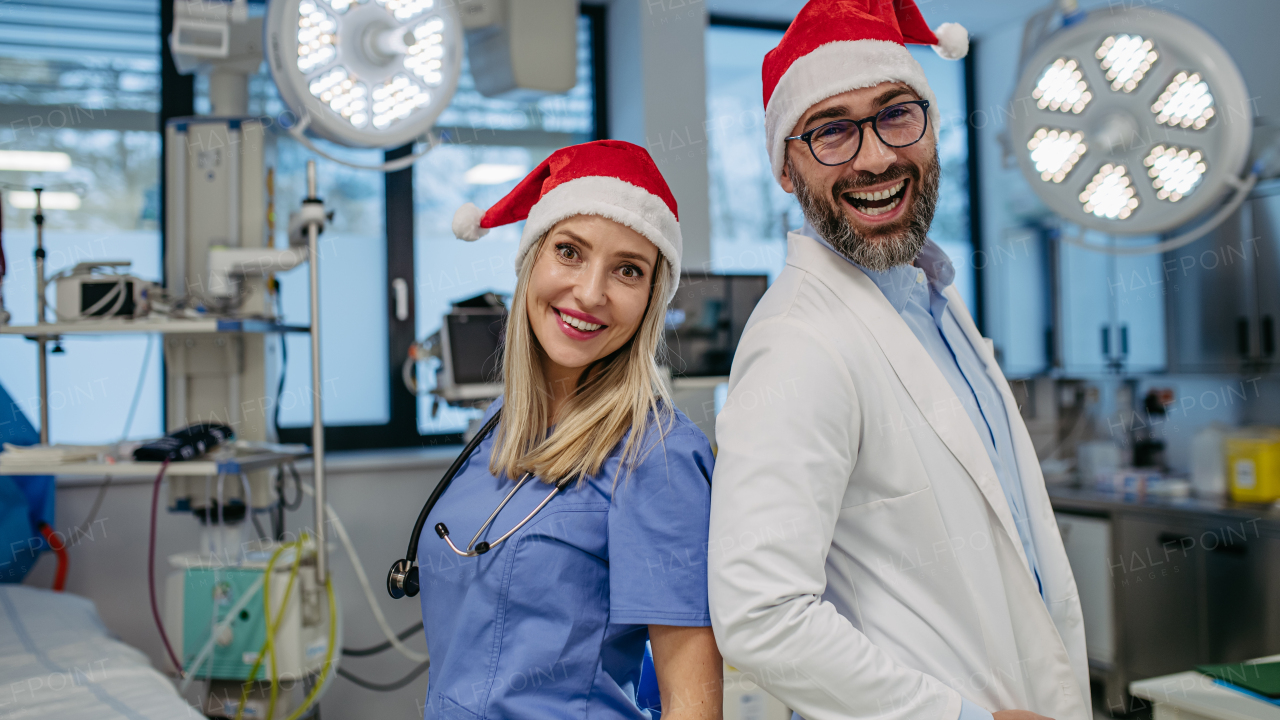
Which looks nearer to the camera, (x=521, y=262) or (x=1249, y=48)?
(x=521, y=262)

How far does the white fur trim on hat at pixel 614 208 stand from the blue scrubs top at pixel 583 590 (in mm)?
254

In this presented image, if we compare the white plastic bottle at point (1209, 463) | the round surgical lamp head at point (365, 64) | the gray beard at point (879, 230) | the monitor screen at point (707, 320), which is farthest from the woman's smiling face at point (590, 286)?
the white plastic bottle at point (1209, 463)

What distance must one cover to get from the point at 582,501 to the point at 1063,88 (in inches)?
45.4

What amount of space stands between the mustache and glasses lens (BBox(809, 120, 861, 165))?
0.08 feet

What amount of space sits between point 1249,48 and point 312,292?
3334 mm

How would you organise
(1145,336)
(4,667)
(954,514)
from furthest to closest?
1. (1145,336)
2. (4,667)
3. (954,514)

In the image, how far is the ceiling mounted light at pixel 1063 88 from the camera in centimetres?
153

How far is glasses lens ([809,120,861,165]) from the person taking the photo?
1.06 metres

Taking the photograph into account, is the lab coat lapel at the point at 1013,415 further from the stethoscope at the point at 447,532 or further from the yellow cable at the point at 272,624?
the yellow cable at the point at 272,624

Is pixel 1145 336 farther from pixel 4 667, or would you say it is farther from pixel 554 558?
pixel 4 667

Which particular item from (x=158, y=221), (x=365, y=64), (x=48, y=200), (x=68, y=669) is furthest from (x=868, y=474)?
(x=48, y=200)

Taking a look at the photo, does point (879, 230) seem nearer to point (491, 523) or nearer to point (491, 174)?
point (491, 523)

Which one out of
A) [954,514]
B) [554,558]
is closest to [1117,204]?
[954,514]

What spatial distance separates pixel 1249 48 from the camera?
3.18 metres
